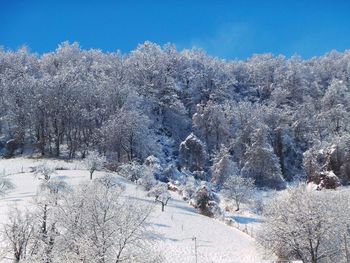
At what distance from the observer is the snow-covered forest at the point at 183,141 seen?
118 feet

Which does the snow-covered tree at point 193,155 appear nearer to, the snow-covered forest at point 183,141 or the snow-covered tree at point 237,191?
the snow-covered forest at point 183,141

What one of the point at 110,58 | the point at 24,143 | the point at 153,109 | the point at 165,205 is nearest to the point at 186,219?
the point at 165,205

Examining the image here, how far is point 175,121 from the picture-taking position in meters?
99.2

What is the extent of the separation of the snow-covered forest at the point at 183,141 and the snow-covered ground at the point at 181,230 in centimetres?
197

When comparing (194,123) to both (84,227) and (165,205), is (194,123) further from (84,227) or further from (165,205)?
(84,227)

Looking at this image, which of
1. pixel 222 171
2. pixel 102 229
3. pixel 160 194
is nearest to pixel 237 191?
pixel 222 171

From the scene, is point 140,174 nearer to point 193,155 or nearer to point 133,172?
point 133,172

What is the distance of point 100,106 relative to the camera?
304 feet

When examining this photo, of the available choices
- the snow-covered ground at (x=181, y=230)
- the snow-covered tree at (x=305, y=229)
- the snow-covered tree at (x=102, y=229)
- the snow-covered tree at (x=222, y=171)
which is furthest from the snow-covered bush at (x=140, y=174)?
the snow-covered tree at (x=102, y=229)

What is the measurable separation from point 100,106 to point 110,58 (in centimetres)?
3457

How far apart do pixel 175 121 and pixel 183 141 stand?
11716 mm

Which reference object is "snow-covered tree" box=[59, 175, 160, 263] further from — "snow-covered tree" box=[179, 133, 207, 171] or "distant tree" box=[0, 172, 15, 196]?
"snow-covered tree" box=[179, 133, 207, 171]

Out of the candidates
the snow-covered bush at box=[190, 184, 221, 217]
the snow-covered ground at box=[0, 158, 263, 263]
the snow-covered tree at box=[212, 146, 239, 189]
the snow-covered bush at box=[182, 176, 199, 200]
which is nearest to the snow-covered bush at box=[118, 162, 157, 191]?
the snow-covered ground at box=[0, 158, 263, 263]

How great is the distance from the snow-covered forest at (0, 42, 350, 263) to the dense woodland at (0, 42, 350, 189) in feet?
0.80
